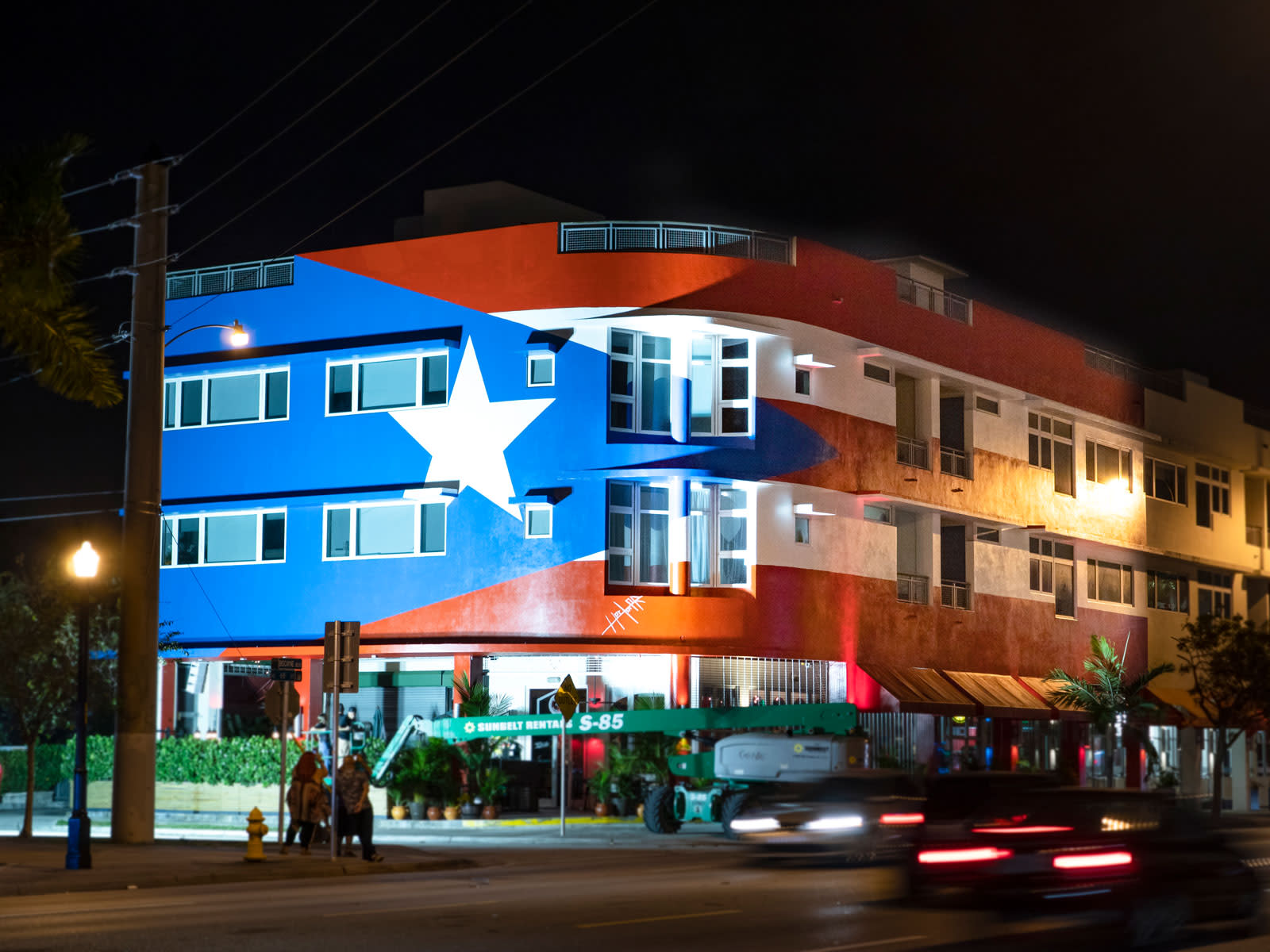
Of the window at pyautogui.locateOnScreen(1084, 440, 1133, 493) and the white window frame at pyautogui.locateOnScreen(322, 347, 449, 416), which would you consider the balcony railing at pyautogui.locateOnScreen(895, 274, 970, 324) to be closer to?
the window at pyautogui.locateOnScreen(1084, 440, 1133, 493)

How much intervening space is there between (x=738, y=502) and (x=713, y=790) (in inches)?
362

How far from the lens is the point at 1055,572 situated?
5112 centimetres

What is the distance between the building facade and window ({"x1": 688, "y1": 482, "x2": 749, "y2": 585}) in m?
0.07

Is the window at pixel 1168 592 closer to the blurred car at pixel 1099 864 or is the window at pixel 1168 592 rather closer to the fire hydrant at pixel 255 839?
the fire hydrant at pixel 255 839

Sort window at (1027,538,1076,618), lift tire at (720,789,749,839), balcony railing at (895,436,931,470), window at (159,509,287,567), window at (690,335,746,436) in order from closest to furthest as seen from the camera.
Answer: lift tire at (720,789,749,839)
window at (690,335,746,436)
window at (159,509,287,567)
balcony railing at (895,436,931,470)
window at (1027,538,1076,618)

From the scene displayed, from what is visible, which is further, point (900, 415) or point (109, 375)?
point (900, 415)

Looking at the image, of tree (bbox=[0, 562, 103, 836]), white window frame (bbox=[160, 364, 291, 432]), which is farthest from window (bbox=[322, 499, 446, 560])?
tree (bbox=[0, 562, 103, 836])

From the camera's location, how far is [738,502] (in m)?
39.4

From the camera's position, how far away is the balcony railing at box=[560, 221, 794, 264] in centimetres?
3897

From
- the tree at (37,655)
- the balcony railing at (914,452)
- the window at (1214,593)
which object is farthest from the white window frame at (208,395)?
the window at (1214,593)

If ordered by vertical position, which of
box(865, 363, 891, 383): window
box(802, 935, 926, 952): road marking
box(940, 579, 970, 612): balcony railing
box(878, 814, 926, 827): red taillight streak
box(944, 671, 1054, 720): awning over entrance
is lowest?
box(802, 935, 926, 952): road marking

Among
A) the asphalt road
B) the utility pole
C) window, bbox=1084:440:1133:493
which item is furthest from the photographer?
window, bbox=1084:440:1133:493

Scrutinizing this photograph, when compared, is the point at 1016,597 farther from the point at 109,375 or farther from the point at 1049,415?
the point at 109,375

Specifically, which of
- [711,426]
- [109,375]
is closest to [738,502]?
[711,426]
